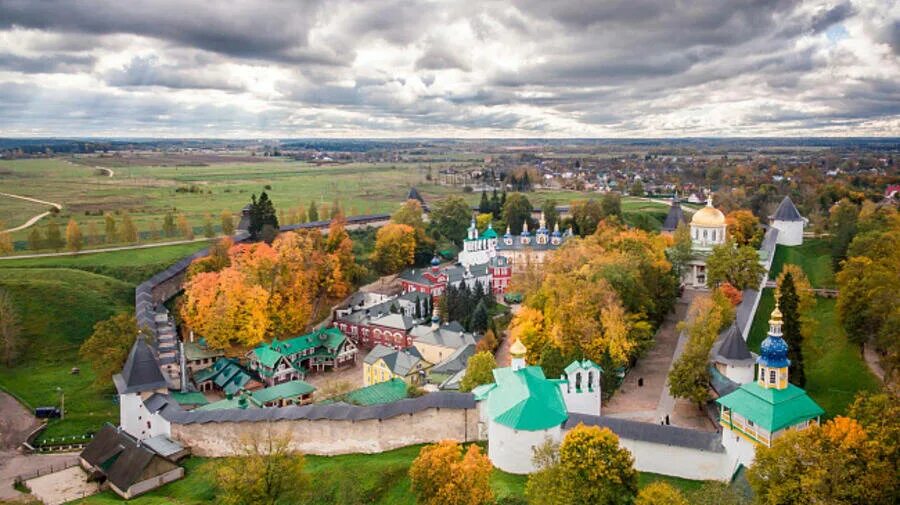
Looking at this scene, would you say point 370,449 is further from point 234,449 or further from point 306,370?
point 306,370

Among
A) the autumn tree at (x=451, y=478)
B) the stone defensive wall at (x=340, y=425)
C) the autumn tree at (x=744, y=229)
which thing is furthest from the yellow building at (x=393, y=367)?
the autumn tree at (x=744, y=229)

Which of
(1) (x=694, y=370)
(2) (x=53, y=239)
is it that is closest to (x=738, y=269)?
(1) (x=694, y=370)

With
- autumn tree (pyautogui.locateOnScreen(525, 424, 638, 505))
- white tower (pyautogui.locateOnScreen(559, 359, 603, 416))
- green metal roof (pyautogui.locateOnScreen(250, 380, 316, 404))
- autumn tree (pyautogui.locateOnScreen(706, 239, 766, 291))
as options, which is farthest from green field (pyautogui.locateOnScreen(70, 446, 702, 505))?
autumn tree (pyautogui.locateOnScreen(706, 239, 766, 291))

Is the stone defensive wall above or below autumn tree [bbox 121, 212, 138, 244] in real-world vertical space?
below

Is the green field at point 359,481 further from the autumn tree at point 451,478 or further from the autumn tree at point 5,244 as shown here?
the autumn tree at point 5,244

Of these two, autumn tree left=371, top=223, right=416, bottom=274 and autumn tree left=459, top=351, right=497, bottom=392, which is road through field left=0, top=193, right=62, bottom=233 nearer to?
autumn tree left=371, top=223, right=416, bottom=274

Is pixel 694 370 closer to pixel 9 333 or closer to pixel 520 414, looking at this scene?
pixel 520 414
